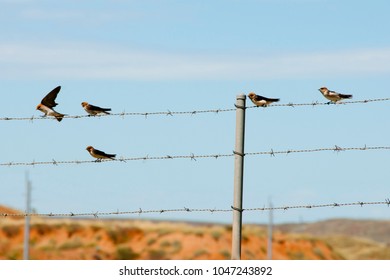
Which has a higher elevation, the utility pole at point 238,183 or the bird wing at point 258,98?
the bird wing at point 258,98

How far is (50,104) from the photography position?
17.3 m

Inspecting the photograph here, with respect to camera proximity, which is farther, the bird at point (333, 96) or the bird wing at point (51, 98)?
the bird wing at point (51, 98)

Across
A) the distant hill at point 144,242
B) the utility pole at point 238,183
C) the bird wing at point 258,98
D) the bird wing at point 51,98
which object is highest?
the bird wing at point 51,98

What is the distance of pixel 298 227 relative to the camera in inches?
5723

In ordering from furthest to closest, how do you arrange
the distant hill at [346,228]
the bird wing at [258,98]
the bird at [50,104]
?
the distant hill at [346,228]
the bird at [50,104]
the bird wing at [258,98]

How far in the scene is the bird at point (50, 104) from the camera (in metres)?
17.2

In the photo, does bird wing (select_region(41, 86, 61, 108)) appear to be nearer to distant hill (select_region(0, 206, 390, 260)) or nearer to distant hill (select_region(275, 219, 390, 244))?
distant hill (select_region(0, 206, 390, 260))

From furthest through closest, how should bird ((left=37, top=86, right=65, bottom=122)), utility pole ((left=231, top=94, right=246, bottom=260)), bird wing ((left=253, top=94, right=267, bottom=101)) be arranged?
bird ((left=37, top=86, right=65, bottom=122)), bird wing ((left=253, top=94, right=267, bottom=101)), utility pole ((left=231, top=94, right=246, bottom=260))

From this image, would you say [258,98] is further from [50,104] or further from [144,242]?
[144,242]

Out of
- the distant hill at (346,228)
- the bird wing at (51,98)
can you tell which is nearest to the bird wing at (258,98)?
the bird wing at (51,98)

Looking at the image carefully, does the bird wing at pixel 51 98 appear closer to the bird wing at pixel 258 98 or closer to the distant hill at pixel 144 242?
the bird wing at pixel 258 98

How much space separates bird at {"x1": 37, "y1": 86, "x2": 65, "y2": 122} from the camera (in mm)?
17156

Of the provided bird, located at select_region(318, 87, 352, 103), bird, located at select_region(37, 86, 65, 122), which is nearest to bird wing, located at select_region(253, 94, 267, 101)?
bird, located at select_region(318, 87, 352, 103)
